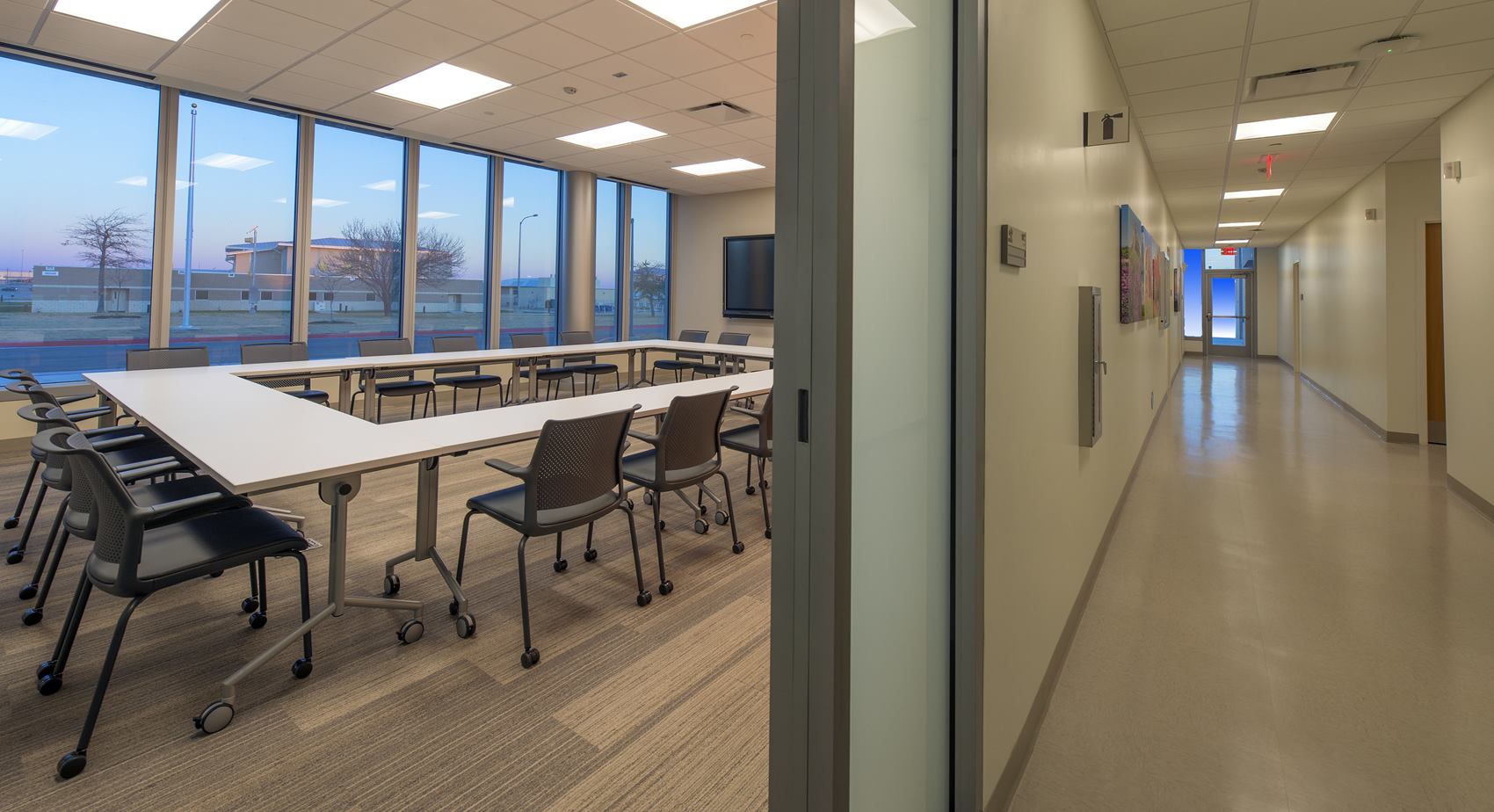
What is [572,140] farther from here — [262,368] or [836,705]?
[836,705]

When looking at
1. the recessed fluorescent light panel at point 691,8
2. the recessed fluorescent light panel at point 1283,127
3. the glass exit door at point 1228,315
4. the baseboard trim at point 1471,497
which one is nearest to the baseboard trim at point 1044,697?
the baseboard trim at point 1471,497

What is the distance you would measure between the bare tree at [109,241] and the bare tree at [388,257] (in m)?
1.57

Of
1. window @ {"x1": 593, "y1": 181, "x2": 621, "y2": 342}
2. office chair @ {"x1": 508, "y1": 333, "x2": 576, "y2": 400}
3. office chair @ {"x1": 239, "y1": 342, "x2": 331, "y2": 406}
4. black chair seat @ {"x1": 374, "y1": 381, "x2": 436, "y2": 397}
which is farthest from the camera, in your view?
window @ {"x1": 593, "y1": 181, "x2": 621, "y2": 342}

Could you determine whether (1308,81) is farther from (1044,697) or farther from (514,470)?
(514,470)

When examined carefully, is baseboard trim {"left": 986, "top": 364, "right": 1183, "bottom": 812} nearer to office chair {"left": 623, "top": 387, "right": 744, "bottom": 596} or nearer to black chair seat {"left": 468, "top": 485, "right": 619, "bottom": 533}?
office chair {"left": 623, "top": 387, "right": 744, "bottom": 596}

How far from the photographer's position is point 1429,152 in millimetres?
5941

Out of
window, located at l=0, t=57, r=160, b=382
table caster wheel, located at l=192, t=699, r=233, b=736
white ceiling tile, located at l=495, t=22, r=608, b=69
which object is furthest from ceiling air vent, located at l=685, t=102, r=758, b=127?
table caster wheel, located at l=192, t=699, r=233, b=736

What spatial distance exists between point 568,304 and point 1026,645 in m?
8.37

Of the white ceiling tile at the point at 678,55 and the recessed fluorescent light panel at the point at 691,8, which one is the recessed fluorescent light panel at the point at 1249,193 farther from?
the recessed fluorescent light panel at the point at 691,8

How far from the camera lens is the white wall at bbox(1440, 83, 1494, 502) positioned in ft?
13.9

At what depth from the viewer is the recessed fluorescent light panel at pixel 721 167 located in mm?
8578

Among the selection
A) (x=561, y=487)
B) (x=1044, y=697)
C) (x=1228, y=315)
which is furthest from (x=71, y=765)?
(x=1228, y=315)

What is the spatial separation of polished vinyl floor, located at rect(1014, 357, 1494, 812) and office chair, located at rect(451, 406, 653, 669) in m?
1.71

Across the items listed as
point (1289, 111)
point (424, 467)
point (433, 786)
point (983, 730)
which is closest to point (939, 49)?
point (983, 730)
